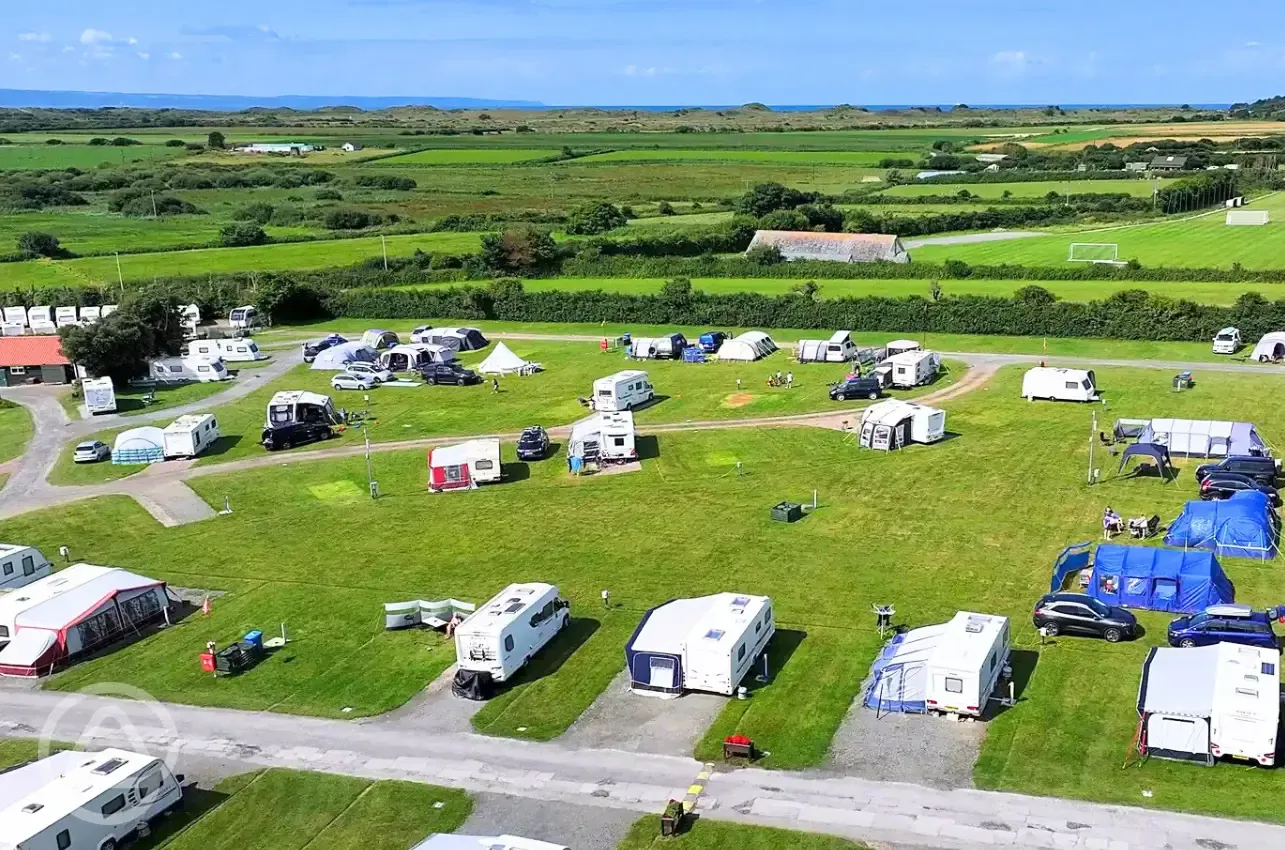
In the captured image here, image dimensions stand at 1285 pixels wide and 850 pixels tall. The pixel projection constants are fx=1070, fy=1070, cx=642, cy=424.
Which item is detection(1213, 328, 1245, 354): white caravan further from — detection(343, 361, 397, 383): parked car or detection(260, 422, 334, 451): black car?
detection(260, 422, 334, 451): black car

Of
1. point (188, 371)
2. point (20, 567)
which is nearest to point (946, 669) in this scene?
point (20, 567)

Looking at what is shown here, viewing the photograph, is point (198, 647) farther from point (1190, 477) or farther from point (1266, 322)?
point (1266, 322)

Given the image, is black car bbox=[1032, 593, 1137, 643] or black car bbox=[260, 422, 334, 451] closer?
black car bbox=[1032, 593, 1137, 643]

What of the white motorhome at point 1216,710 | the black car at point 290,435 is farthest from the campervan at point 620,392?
the white motorhome at point 1216,710

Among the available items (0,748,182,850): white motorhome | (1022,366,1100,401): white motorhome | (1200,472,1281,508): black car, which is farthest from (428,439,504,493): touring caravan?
(1200,472,1281,508): black car

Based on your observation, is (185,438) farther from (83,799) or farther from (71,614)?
(83,799)

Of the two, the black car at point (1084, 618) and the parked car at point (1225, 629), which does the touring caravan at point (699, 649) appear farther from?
the parked car at point (1225, 629)
